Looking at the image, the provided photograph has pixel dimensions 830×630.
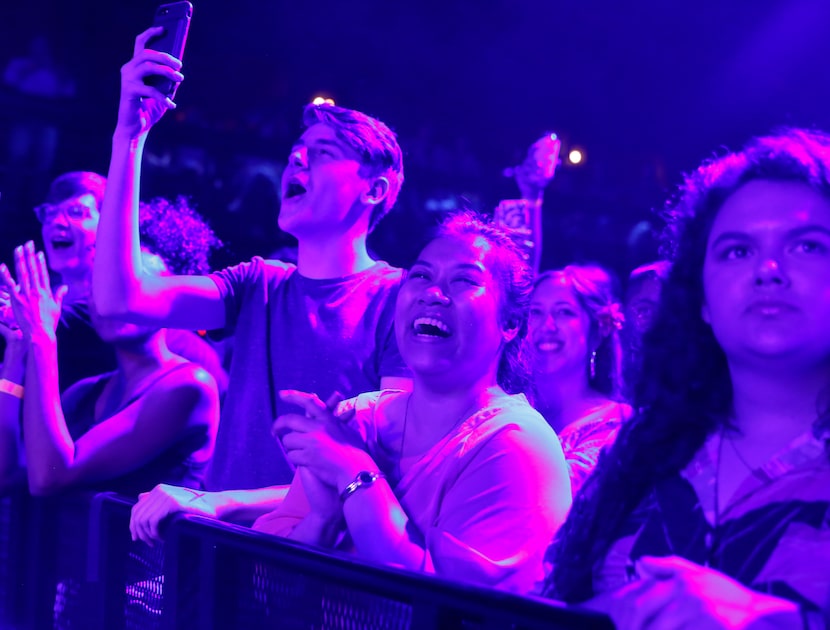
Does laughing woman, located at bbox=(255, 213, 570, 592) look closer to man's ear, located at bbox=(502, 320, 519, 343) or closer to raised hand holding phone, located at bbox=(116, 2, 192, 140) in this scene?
man's ear, located at bbox=(502, 320, 519, 343)

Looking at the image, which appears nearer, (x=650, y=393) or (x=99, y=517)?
(x=650, y=393)

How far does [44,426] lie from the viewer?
7.29 ft

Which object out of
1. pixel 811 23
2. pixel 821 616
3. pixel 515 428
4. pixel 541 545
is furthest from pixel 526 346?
pixel 811 23

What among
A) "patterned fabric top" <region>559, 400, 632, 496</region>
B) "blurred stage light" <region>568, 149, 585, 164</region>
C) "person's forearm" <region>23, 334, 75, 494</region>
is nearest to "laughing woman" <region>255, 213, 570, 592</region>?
"patterned fabric top" <region>559, 400, 632, 496</region>

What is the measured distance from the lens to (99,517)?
1.44 metres

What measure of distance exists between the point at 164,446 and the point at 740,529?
1.57 m

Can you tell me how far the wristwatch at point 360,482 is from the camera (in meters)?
1.29

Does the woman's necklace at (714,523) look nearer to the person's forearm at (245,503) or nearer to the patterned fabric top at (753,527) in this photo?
the patterned fabric top at (753,527)

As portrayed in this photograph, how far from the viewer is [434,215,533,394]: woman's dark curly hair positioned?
1.59m

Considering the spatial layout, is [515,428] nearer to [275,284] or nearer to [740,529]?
[740,529]

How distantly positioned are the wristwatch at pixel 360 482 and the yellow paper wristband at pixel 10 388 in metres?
1.56

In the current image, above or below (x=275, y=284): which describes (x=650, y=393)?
below

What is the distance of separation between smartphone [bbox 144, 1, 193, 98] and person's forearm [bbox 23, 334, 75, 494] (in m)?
0.86

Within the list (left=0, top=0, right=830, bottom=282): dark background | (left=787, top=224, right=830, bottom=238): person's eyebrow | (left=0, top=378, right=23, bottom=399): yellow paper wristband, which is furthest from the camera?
(left=0, top=0, right=830, bottom=282): dark background
